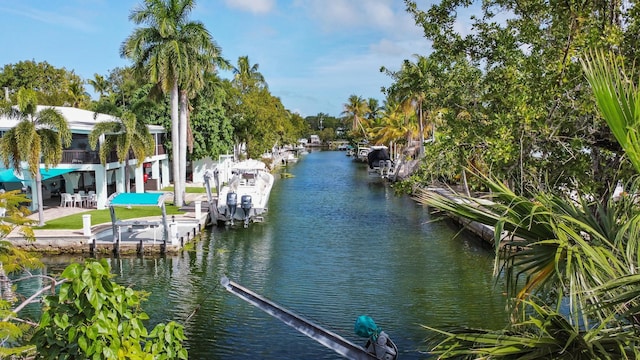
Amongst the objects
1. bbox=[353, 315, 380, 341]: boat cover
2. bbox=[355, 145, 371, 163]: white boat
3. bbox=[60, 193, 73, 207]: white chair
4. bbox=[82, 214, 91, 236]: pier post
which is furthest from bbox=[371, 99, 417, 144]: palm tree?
bbox=[353, 315, 380, 341]: boat cover

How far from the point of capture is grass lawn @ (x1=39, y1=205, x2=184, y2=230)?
82.9 ft

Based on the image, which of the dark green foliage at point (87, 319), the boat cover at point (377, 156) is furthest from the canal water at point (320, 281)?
the boat cover at point (377, 156)

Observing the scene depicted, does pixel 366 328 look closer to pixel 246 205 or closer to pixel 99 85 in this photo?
pixel 246 205

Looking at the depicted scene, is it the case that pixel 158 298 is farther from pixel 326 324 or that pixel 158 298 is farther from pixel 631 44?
pixel 631 44

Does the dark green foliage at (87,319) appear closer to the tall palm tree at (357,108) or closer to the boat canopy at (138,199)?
the boat canopy at (138,199)

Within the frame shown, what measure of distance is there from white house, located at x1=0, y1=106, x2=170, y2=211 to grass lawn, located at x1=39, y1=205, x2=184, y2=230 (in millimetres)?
1222

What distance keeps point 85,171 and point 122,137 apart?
8.04 m

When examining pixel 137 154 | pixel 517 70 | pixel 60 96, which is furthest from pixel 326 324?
pixel 60 96

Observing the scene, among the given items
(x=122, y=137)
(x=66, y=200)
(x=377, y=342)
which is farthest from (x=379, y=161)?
(x=377, y=342)

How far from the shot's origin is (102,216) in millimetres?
28188

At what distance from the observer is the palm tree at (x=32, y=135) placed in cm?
2416

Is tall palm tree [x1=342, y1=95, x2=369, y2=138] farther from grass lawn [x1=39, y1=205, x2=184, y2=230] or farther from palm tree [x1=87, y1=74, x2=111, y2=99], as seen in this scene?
grass lawn [x1=39, y1=205, x2=184, y2=230]

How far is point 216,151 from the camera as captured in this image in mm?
45062

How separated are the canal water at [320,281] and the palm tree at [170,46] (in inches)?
343
